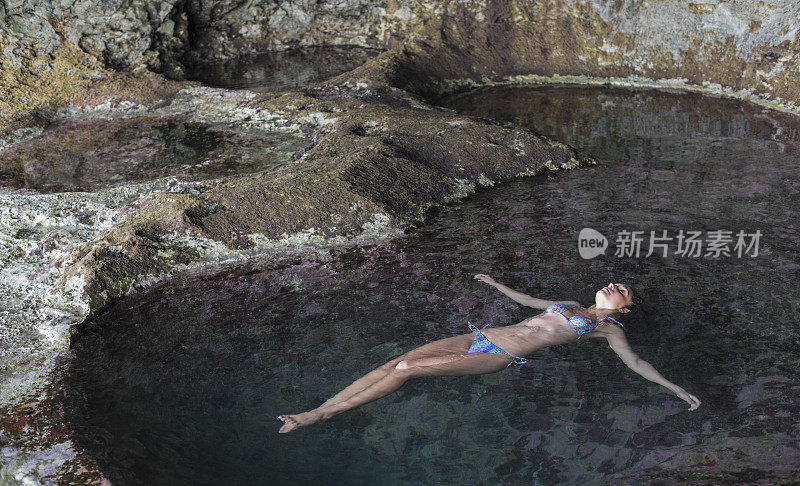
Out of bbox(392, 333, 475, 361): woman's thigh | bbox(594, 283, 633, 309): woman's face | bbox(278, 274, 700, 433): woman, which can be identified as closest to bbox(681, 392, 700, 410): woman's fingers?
bbox(278, 274, 700, 433): woman

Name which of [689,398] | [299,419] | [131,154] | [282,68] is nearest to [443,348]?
[299,419]

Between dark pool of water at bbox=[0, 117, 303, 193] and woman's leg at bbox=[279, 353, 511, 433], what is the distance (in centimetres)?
407

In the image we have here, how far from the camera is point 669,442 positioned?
3.55 metres

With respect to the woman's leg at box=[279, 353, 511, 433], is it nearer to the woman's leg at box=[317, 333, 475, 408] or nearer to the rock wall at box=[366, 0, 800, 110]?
the woman's leg at box=[317, 333, 475, 408]

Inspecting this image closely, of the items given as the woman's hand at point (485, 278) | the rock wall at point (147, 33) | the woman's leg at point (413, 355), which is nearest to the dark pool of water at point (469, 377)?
the woman's hand at point (485, 278)

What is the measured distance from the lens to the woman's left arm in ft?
12.2

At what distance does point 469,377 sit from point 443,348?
242 mm

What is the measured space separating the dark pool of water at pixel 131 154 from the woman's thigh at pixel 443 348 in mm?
3846

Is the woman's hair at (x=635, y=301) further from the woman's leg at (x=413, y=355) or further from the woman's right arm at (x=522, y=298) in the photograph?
the woman's leg at (x=413, y=355)

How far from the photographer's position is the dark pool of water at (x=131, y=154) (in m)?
7.21

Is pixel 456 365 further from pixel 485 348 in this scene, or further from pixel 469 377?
pixel 485 348

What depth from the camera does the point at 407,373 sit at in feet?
12.5

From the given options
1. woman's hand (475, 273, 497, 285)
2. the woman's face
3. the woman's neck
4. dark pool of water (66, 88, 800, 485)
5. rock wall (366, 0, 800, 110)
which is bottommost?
dark pool of water (66, 88, 800, 485)

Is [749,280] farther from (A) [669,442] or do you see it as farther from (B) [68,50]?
(B) [68,50]
